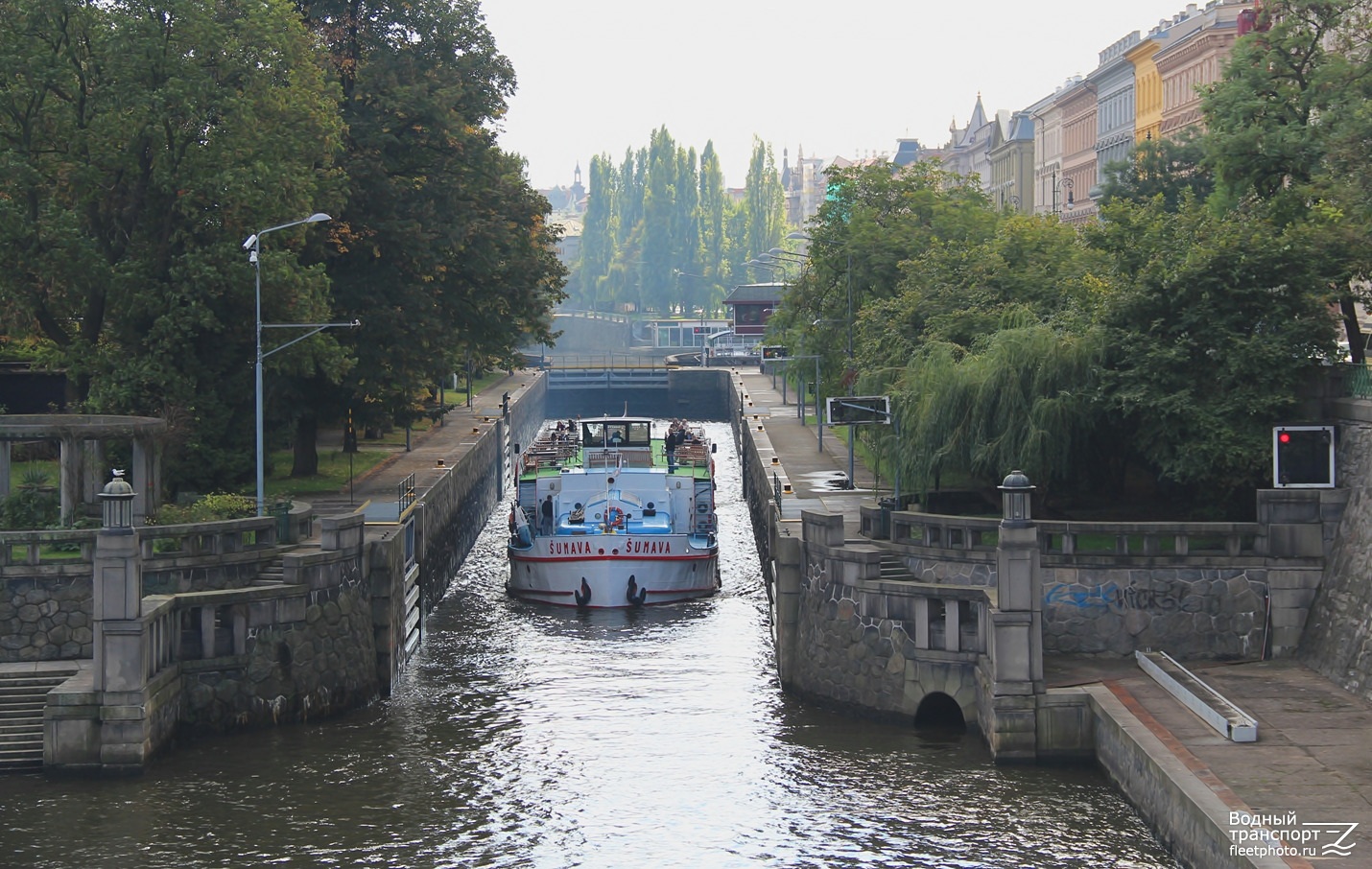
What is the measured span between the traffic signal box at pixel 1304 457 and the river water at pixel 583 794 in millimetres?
8721

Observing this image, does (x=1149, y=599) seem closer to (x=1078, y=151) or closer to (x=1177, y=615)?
(x=1177, y=615)

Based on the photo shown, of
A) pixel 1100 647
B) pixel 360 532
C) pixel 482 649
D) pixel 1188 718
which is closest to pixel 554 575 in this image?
pixel 482 649

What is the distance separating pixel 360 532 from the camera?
4162 centimetres

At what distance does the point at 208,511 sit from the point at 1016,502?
19744 mm

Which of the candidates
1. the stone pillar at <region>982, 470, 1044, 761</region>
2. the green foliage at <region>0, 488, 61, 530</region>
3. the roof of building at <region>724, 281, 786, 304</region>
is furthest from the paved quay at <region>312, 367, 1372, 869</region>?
the roof of building at <region>724, 281, 786, 304</region>

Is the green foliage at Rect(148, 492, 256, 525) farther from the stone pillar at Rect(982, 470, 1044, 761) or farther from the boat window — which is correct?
the boat window

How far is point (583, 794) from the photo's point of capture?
33.0 m

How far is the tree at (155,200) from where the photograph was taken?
49312mm

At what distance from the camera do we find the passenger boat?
52812mm

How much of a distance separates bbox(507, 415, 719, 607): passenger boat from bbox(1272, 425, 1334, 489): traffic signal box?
20010 mm

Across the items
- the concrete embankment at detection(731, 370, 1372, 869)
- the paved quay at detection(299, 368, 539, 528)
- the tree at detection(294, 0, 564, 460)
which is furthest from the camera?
the tree at detection(294, 0, 564, 460)

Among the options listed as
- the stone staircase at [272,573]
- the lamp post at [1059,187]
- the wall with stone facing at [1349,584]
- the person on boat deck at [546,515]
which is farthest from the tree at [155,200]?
the lamp post at [1059,187]

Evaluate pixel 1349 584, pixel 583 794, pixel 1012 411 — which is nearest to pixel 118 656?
pixel 583 794

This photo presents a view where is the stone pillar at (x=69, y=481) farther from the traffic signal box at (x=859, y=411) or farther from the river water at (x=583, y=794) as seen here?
the traffic signal box at (x=859, y=411)
